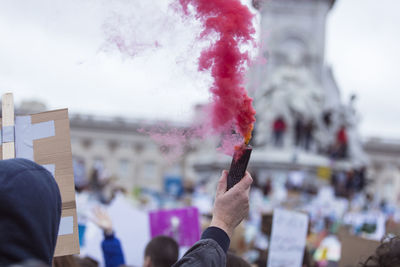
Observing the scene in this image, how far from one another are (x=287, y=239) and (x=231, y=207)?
7.04 ft

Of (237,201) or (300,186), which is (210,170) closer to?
(300,186)

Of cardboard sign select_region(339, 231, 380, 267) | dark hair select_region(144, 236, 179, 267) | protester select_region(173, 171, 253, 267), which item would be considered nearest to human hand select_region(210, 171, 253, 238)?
protester select_region(173, 171, 253, 267)

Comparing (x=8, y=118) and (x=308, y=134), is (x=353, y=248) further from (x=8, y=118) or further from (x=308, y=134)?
(x=308, y=134)

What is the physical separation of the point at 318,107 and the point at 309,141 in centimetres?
168

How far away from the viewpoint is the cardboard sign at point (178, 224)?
4684 millimetres

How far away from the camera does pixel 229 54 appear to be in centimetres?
190

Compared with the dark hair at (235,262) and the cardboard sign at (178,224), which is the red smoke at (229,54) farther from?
the cardboard sign at (178,224)

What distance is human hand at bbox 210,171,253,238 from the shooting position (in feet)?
5.75

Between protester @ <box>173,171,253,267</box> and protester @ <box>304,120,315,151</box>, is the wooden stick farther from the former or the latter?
protester @ <box>304,120,315,151</box>

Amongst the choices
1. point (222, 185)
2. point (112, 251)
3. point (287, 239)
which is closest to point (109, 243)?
point (112, 251)

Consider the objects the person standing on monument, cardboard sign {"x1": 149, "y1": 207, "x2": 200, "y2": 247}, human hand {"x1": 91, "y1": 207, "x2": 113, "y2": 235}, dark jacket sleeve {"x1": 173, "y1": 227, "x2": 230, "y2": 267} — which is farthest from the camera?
the person standing on monument

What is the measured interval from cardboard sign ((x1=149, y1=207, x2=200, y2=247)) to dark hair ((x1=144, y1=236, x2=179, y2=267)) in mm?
1535

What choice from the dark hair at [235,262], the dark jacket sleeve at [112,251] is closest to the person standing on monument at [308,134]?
Answer: the dark jacket sleeve at [112,251]

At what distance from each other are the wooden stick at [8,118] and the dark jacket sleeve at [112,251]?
1.41 meters
